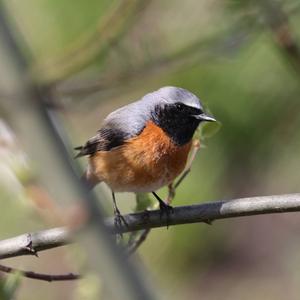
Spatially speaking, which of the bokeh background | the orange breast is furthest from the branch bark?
the orange breast

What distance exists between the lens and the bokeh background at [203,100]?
1746 mm

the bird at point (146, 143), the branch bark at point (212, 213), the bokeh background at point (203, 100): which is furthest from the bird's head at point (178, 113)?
the branch bark at point (212, 213)

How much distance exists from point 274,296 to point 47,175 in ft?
18.4

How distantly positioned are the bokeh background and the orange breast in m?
0.20

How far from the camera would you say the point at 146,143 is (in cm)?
331

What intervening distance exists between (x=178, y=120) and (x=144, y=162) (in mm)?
366

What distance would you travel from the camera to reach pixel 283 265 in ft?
21.1

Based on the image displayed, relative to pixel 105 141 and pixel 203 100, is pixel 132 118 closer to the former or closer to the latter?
pixel 105 141

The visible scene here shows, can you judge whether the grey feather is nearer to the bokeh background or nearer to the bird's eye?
the bird's eye

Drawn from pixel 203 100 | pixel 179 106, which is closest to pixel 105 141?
pixel 179 106

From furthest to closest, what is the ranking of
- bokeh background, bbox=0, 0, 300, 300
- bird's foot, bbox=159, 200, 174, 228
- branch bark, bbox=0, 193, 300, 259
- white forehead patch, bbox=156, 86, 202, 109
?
white forehead patch, bbox=156, 86, 202, 109, bird's foot, bbox=159, 200, 174, 228, branch bark, bbox=0, 193, 300, 259, bokeh background, bbox=0, 0, 300, 300

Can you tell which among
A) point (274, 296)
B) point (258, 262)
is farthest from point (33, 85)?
point (258, 262)

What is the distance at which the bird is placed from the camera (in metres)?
3.23

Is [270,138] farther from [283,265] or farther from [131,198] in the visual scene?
[283,265]
